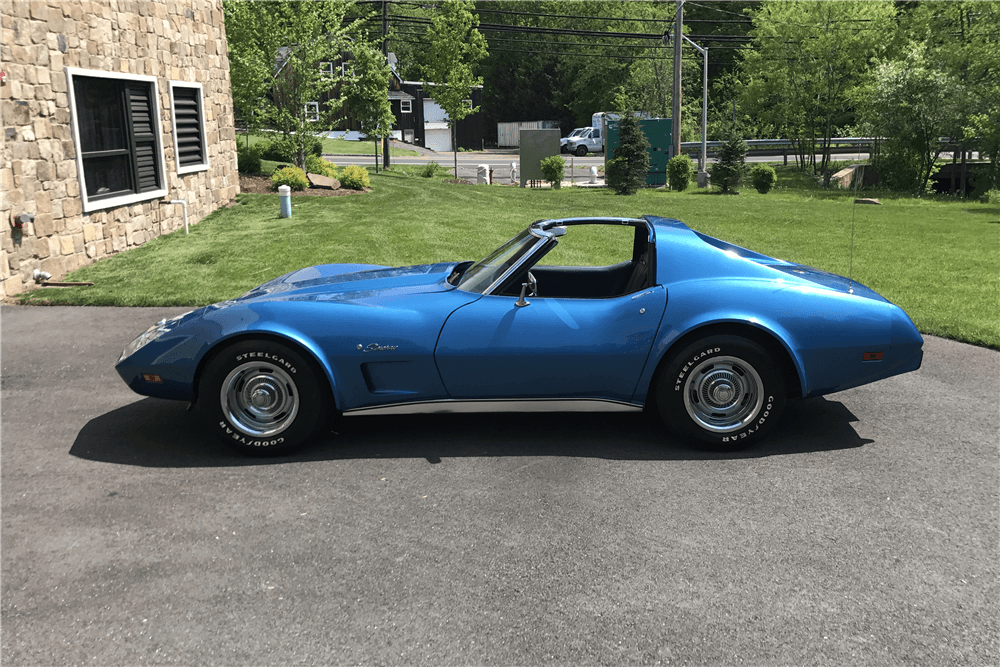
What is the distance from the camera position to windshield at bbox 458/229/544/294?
502cm

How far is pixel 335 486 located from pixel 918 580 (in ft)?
8.97

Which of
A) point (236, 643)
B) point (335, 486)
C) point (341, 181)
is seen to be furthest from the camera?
point (341, 181)

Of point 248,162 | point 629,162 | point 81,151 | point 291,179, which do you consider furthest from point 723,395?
point 629,162

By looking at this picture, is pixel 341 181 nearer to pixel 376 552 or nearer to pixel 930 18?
pixel 376 552

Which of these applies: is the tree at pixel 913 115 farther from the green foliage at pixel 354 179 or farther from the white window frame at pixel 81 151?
the white window frame at pixel 81 151

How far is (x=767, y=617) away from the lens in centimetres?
318

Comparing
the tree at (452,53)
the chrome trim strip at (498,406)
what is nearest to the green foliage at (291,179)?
the chrome trim strip at (498,406)

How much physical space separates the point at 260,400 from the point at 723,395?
2.61 metres

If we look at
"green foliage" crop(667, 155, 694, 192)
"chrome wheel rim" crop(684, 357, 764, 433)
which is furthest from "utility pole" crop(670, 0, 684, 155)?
"chrome wheel rim" crop(684, 357, 764, 433)

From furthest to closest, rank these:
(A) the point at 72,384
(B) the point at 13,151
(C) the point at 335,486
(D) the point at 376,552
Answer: (B) the point at 13,151 → (A) the point at 72,384 → (C) the point at 335,486 → (D) the point at 376,552

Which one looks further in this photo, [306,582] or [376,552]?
[376,552]

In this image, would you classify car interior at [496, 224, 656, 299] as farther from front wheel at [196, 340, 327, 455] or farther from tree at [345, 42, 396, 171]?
tree at [345, 42, 396, 171]

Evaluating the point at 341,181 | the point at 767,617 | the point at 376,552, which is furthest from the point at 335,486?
the point at 341,181

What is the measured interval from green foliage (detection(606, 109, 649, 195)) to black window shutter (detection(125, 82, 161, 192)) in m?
12.9
